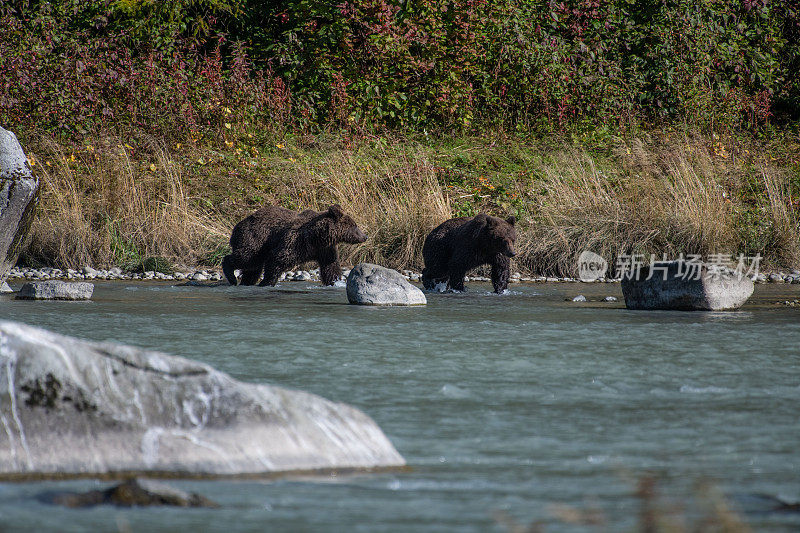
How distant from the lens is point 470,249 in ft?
37.4

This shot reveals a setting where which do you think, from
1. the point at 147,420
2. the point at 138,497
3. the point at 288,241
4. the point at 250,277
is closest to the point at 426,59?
the point at 250,277

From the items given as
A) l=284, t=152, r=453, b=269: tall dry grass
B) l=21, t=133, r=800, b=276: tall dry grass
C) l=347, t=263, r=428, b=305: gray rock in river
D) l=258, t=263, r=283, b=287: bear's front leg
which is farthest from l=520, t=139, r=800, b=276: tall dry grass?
l=347, t=263, r=428, b=305: gray rock in river

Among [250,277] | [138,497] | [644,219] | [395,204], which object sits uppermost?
[395,204]

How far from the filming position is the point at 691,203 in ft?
49.3

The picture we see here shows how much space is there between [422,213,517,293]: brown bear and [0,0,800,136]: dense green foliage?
850 cm

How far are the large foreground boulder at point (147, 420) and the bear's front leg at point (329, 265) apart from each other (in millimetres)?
8764

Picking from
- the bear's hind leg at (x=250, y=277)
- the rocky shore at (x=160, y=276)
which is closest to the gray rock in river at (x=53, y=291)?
the bear's hind leg at (x=250, y=277)

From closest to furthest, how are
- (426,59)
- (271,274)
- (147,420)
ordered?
1. (147,420)
2. (271,274)
3. (426,59)

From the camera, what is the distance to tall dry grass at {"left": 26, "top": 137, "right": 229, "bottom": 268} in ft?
48.5

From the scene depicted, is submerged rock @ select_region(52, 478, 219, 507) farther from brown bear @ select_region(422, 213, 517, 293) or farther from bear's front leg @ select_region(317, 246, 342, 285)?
bear's front leg @ select_region(317, 246, 342, 285)

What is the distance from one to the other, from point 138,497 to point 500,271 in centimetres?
857

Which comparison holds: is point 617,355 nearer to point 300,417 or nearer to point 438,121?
point 300,417

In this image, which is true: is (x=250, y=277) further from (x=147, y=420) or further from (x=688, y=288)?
(x=147, y=420)

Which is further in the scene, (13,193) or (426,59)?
(426,59)
